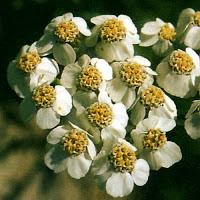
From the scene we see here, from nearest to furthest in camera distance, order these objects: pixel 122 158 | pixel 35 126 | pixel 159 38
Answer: pixel 122 158
pixel 159 38
pixel 35 126

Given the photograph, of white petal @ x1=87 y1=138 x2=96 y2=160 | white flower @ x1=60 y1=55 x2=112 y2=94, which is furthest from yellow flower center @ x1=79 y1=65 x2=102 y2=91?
white petal @ x1=87 y1=138 x2=96 y2=160

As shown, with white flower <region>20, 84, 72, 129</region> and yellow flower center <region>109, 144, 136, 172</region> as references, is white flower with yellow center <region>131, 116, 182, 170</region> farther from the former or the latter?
white flower <region>20, 84, 72, 129</region>

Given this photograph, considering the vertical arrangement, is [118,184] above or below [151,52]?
below

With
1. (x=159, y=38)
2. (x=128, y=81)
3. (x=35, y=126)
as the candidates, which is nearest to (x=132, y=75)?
(x=128, y=81)

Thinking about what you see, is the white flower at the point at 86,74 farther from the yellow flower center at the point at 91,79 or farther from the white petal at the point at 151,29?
the white petal at the point at 151,29

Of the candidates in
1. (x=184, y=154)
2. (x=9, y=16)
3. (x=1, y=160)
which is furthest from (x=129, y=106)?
(x=9, y=16)

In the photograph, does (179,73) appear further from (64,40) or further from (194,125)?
(64,40)

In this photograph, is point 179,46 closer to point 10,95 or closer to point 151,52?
point 151,52

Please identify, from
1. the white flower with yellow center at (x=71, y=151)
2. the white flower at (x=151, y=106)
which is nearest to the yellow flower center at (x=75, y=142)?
the white flower with yellow center at (x=71, y=151)
